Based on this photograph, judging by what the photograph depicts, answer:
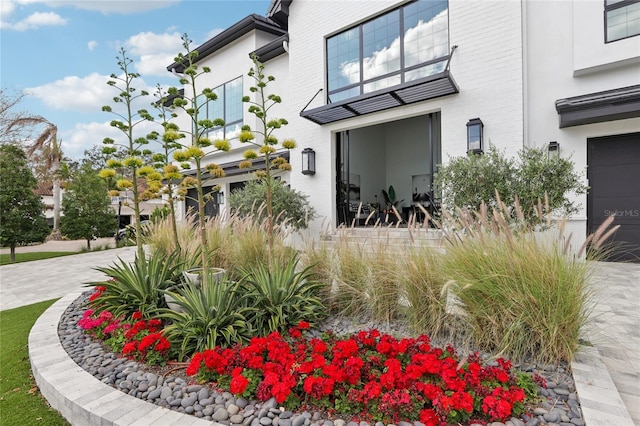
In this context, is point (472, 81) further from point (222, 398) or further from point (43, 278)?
point (43, 278)

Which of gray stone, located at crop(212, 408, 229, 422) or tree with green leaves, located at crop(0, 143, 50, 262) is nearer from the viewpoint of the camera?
gray stone, located at crop(212, 408, 229, 422)

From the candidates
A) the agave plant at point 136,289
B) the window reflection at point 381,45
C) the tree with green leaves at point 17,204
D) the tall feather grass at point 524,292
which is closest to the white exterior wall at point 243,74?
the window reflection at point 381,45

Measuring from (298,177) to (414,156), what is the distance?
18.8 feet

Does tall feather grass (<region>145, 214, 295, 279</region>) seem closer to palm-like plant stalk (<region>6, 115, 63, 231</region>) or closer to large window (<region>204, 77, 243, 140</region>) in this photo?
large window (<region>204, 77, 243, 140</region>)

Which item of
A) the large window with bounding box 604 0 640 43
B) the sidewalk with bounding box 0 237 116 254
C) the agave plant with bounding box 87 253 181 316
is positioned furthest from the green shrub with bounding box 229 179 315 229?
the sidewalk with bounding box 0 237 116 254

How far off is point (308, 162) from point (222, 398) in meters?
Result: 7.96

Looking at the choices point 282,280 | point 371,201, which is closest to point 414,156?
point 371,201

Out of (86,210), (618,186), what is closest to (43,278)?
(86,210)

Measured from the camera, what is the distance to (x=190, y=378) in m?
2.40

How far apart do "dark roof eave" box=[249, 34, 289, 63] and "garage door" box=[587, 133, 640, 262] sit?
348 inches

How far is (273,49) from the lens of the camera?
11188 mm

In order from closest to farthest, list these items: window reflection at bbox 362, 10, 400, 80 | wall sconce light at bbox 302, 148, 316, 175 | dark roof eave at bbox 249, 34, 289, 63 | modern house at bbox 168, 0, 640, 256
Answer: modern house at bbox 168, 0, 640, 256
window reflection at bbox 362, 10, 400, 80
wall sconce light at bbox 302, 148, 316, 175
dark roof eave at bbox 249, 34, 289, 63

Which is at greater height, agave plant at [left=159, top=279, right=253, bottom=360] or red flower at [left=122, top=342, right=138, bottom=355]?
agave plant at [left=159, top=279, right=253, bottom=360]

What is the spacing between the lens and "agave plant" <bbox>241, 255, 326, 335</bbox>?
3082mm
